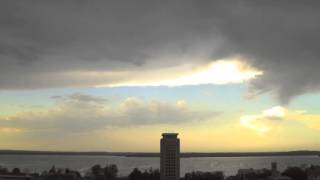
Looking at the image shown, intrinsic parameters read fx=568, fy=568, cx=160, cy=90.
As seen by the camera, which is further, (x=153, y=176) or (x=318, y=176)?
(x=153, y=176)

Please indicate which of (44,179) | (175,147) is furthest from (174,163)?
(44,179)

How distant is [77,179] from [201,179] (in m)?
30.5

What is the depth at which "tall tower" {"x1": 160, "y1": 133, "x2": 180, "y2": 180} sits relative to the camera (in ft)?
429

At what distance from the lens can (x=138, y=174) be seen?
133 metres

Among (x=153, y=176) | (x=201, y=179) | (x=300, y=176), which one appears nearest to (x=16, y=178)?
(x=153, y=176)

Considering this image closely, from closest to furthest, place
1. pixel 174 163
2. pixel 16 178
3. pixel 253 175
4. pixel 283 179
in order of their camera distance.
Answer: pixel 16 178, pixel 283 179, pixel 174 163, pixel 253 175

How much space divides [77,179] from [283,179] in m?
49.9

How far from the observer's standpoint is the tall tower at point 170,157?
429 feet

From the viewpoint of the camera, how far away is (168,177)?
12888 centimetres

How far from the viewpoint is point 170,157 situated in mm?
133375

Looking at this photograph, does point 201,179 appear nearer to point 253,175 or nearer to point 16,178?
point 253,175

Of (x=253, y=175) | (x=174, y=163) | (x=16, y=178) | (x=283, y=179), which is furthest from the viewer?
(x=253, y=175)

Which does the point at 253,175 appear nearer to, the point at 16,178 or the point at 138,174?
the point at 138,174

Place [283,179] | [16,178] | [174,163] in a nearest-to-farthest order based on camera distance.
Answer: [16,178]
[283,179]
[174,163]
